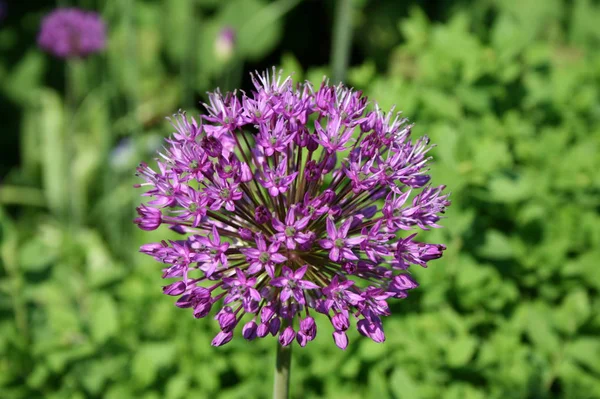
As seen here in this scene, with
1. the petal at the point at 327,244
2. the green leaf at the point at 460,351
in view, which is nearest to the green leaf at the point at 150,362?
the green leaf at the point at 460,351

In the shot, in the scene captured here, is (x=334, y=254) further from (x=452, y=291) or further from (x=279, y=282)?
(x=452, y=291)

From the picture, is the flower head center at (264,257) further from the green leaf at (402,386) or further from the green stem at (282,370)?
the green leaf at (402,386)

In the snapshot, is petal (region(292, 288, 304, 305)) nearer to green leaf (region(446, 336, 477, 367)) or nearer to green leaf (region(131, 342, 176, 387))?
green leaf (region(446, 336, 477, 367))

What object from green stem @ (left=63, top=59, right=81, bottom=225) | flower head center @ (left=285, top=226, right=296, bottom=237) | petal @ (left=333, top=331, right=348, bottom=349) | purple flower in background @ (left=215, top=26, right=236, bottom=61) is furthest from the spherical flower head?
petal @ (left=333, top=331, right=348, bottom=349)

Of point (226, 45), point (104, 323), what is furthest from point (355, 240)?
point (226, 45)

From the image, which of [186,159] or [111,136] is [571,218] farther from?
[111,136]

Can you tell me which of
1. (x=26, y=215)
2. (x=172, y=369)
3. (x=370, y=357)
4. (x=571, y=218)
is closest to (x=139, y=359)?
(x=172, y=369)
